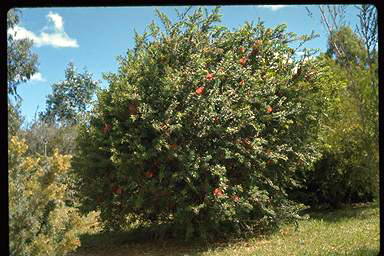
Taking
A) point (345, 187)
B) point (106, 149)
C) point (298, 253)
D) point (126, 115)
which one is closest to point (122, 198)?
point (106, 149)

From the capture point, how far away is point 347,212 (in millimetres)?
13164

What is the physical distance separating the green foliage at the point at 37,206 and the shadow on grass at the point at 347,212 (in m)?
7.97

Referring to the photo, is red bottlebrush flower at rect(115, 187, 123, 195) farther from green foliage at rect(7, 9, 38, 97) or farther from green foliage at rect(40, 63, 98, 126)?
green foliage at rect(40, 63, 98, 126)

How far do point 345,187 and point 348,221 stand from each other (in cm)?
255

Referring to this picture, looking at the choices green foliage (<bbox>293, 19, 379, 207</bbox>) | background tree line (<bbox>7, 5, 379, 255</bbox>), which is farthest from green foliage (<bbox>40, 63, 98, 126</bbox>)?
green foliage (<bbox>293, 19, 379, 207</bbox>)

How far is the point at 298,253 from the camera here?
25.7 feet

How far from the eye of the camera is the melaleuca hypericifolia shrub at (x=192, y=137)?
876 cm

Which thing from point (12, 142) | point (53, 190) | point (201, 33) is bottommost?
point (53, 190)

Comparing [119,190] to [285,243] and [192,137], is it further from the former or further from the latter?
[285,243]

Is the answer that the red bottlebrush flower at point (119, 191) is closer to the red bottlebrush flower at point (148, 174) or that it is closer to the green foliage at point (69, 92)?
the red bottlebrush flower at point (148, 174)

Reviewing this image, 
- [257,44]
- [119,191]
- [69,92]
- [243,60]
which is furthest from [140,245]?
[69,92]

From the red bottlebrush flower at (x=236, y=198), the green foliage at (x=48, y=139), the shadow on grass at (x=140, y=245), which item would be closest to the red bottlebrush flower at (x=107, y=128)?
the shadow on grass at (x=140, y=245)

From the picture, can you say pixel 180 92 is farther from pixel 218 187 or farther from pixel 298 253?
pixel 298 253

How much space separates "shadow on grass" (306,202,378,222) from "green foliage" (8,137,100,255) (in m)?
7.97
